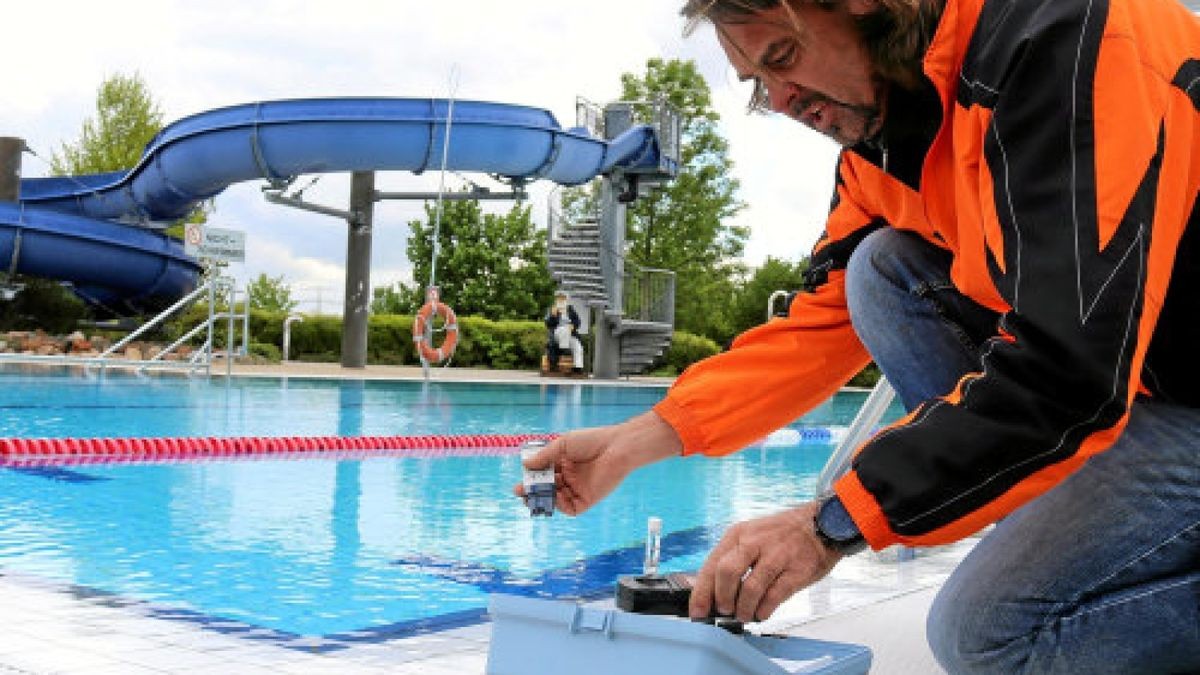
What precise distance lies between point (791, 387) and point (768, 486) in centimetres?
496

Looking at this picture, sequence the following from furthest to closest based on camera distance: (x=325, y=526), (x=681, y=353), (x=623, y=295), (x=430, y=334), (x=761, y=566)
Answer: (x=681, y=353) < (x=623, y=295) < (x=430, y=334) < (x=325, y=526) < (x=761, y=566)

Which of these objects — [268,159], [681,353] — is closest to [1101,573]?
[268,159]

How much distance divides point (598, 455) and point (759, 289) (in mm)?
27216

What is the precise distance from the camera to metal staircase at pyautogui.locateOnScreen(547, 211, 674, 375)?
64.7 ft

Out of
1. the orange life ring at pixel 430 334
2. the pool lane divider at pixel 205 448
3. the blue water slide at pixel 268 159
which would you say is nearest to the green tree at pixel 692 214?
the blue water slide at pixel 268 159

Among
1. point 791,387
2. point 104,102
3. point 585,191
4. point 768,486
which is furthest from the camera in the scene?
point 585,191

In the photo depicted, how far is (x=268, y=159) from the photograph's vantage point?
49.3 feet

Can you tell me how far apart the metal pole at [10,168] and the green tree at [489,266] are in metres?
13.9

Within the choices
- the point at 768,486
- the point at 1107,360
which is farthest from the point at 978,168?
the point at 768,486

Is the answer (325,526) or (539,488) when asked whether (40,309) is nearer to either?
(325,526)

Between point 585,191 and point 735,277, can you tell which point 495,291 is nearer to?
point 585,191

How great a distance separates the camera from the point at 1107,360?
3.51 ft

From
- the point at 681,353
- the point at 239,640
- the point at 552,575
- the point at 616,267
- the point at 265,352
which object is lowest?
the point at 552,575

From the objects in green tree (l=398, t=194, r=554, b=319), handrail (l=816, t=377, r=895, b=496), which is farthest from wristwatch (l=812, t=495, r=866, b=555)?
green tree (l=398, t=194, r=554, b=319)
